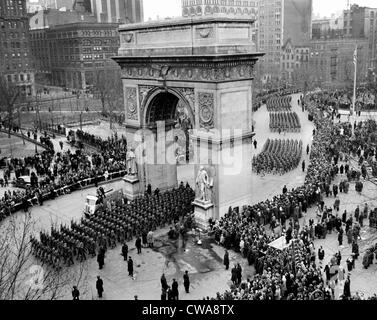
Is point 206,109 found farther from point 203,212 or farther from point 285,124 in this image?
point 285,124

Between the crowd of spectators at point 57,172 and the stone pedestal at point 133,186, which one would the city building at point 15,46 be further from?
the stone pedestal at point 133,186

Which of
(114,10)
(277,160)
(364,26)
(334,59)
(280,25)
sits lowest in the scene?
(277,160)

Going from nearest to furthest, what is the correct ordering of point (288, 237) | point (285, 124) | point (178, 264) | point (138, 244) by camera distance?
point (178, 264), point (288, 237), point (138, 244), point (285, 124)

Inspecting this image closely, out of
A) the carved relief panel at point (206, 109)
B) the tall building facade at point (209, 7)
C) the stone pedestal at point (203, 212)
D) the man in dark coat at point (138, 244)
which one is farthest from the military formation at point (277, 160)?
the tall building facade at point (209, 7)

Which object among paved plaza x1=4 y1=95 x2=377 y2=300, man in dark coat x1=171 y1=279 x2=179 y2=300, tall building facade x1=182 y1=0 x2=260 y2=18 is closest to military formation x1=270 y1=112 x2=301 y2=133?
paved plaza x1=4 y1=95 x2=377 y2=300

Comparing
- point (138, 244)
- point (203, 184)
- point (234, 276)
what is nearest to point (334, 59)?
point (203, 184)
